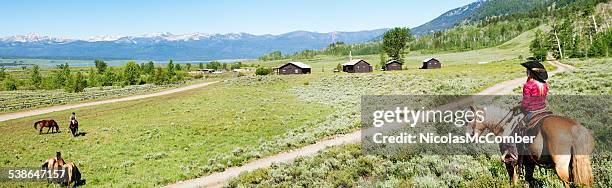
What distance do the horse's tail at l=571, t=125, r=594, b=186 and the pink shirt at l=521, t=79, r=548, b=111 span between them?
1128 mm

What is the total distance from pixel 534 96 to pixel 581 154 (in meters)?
1.68

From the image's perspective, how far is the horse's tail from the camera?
326 inches

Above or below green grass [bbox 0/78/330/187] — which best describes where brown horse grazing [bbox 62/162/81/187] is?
above

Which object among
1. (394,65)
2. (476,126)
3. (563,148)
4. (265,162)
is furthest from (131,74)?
(563,148)

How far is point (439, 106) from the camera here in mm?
31344

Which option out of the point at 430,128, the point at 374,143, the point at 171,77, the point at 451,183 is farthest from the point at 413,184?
the point at 171,77

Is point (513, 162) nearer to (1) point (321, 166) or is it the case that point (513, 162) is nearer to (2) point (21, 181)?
(1) point (321, 166)

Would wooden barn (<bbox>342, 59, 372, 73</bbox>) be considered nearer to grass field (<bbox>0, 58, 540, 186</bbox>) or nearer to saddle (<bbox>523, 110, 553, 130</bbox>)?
grass field (<bbox>0, 58, 540, 186</bbox>)

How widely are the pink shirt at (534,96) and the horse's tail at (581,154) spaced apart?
3.70 feet

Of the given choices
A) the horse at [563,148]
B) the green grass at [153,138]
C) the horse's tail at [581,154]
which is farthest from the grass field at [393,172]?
the green grass at [153,138]

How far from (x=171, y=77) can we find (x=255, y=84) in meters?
58.0

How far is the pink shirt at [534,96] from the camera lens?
30.8 ft

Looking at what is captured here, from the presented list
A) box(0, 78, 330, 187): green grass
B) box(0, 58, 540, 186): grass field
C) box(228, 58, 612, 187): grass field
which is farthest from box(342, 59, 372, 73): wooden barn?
box(228, 58, 612, 187): grass field

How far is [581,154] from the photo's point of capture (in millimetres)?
8312
